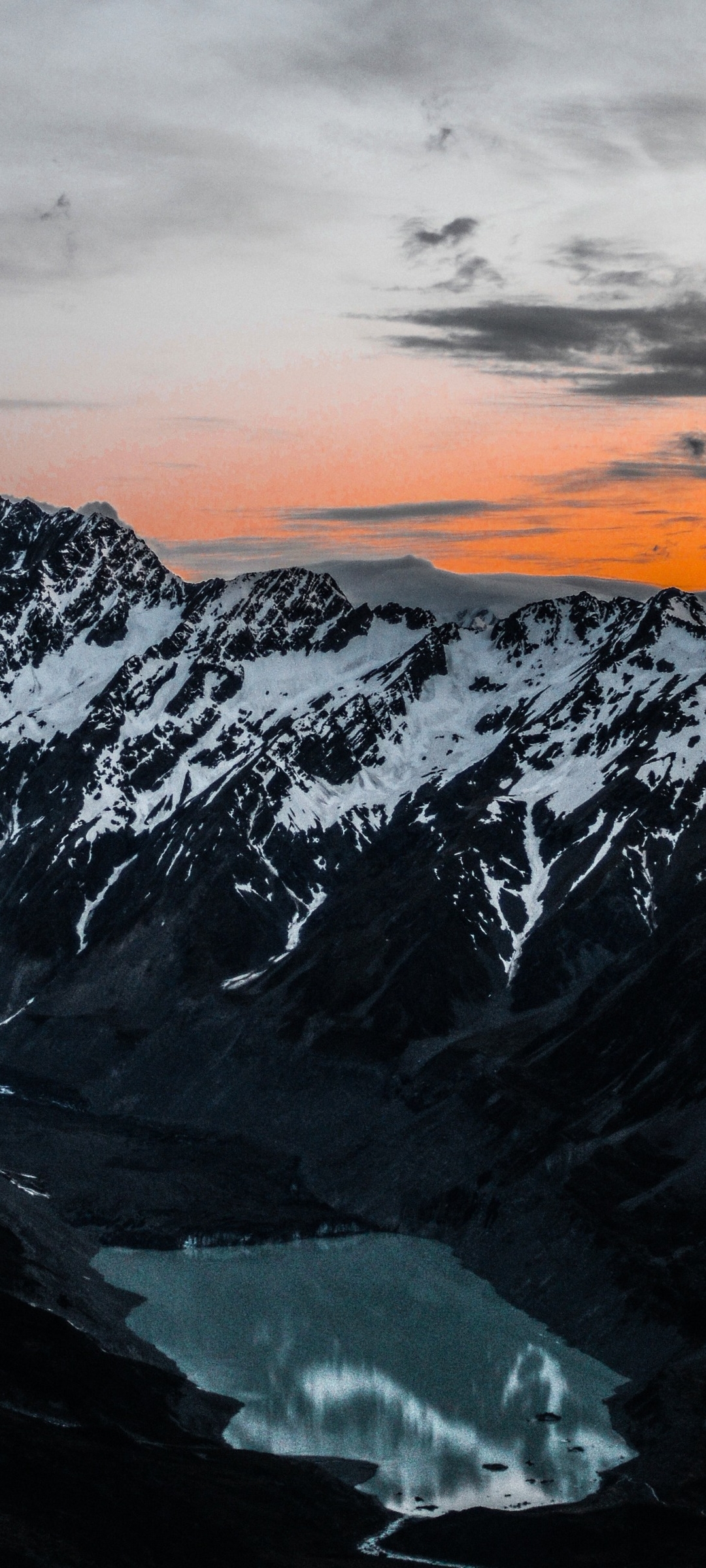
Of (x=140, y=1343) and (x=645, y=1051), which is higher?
(x=645, y=1051)

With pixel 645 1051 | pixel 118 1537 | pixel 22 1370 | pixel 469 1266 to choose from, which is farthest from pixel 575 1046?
pixel 118 1537

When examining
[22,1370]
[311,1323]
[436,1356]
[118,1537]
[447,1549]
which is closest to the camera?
[118,1537]

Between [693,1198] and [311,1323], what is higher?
[693,1198]

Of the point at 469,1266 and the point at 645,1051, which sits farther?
the point at 645,1051

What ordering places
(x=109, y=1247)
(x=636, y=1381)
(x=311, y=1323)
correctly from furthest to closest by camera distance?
(x=109, y=1247), (x=311, y=1323), (x=636, y=1381)

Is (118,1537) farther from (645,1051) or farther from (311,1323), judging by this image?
(645,1051)

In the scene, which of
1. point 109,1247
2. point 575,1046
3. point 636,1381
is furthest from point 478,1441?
point 575,1046

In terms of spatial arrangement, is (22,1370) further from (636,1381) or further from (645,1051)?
(645,1051)
